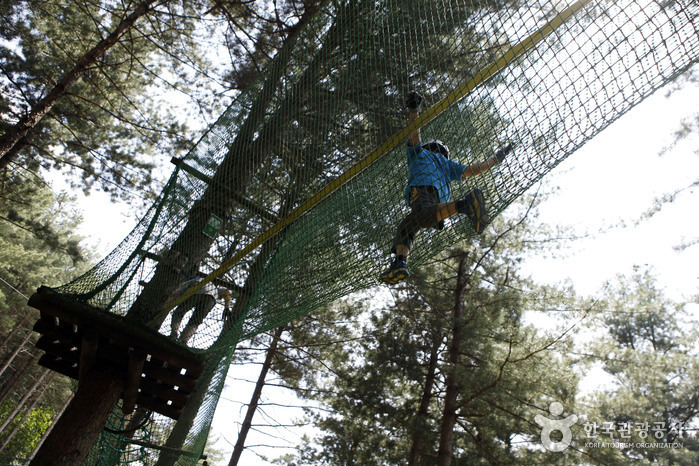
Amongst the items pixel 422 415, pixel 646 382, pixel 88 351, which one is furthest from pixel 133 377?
pixel 646 382

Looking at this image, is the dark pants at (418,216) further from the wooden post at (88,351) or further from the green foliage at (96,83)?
the green foliage at (96,83)

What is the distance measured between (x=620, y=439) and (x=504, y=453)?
163 centimetres

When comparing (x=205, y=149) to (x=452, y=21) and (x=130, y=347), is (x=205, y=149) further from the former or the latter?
(x=452, y=21)

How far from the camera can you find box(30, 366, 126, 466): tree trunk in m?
2.46

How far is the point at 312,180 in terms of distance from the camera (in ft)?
7.23

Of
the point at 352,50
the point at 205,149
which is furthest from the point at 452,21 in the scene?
the point at 205,149

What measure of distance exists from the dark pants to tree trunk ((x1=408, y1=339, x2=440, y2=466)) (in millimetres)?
4499

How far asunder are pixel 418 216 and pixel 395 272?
27 cm

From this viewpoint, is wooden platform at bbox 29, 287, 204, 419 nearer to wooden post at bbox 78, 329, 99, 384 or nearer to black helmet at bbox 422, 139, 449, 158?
wooden post at bbox 78, 329, 99, 384

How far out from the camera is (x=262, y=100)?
9.05 ft

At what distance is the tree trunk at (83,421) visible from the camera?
246 cm

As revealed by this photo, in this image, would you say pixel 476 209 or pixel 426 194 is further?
pixel 426 194

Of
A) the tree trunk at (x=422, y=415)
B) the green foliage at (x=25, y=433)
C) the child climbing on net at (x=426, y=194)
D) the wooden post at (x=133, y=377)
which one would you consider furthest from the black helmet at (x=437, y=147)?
the green foliage at (x=25, y=433)

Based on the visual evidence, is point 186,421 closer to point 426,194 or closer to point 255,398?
point 426,194
